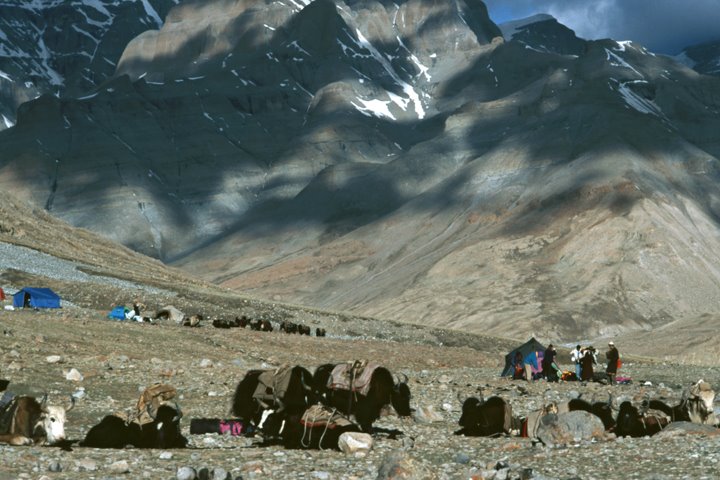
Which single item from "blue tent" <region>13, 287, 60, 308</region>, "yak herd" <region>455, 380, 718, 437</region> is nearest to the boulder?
"yak herd" <region>455, 380, 718, 437</region>

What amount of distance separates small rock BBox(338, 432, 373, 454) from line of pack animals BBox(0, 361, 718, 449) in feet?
0.91

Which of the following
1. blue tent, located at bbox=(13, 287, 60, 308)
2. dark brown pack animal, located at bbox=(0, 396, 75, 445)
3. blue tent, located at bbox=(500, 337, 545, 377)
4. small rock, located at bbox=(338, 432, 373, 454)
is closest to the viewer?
dark brown pack animal, located at bbox=(0, 396, 75, 445)

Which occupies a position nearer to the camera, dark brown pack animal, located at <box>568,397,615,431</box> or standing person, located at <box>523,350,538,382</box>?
dark brown pack animal, located at <box>568,397,615,431</box>

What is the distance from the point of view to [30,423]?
17.9 m

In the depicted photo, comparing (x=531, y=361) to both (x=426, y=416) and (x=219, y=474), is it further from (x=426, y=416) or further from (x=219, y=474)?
(x=219, y=474)

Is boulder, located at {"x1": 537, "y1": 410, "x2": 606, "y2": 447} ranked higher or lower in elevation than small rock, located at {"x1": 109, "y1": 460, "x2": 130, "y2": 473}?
higher

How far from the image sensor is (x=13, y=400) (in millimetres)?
18125

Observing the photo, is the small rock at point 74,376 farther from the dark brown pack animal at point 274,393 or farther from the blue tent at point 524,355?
the blue tent at point 524,355

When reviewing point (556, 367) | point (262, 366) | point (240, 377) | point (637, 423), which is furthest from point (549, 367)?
point (637, 423)

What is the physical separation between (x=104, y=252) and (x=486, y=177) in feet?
324

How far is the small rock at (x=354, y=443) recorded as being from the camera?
18.2 metres

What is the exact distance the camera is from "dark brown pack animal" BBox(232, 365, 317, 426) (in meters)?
19.1

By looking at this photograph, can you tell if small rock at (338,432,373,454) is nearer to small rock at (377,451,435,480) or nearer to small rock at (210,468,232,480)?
small rock at (377,451,435,480)

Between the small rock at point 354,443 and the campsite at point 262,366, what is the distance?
18 centimetres
